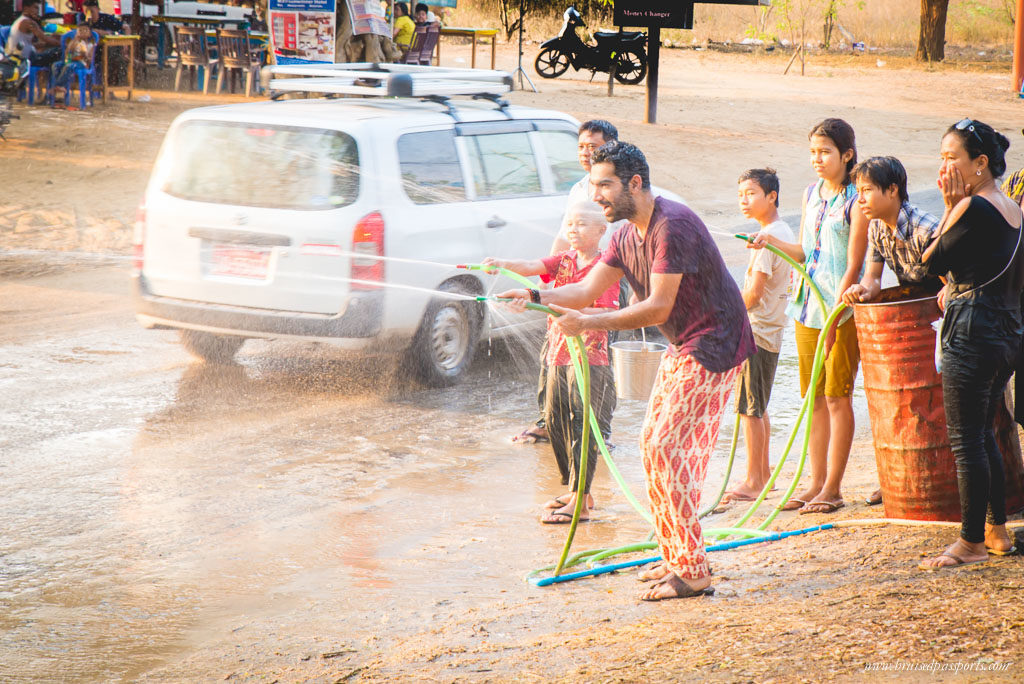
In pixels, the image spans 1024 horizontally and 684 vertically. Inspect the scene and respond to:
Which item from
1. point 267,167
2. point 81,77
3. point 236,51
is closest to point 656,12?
point 236,51

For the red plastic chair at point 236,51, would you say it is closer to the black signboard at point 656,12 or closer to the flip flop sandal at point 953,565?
the black signboard at point 656,12

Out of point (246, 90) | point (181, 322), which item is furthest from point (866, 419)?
point (246, 90)

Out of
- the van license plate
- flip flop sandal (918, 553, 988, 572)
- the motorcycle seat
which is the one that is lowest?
flip flop sandal (918, 553, 988, 572)

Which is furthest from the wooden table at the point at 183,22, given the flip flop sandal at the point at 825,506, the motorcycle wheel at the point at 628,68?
the flip flop sandal at the point at 825,506

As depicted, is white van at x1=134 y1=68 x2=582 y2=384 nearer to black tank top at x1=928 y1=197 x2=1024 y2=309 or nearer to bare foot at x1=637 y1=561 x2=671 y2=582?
bare foot at x1=637 y1=561 x2=671 y2=582

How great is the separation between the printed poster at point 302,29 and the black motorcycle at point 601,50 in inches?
535

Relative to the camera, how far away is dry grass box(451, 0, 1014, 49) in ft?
146

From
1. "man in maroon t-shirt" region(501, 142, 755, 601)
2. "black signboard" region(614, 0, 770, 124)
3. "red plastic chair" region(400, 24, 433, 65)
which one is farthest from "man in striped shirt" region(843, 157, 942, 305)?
"red plastic chair" region(400, 24, 433, 65)

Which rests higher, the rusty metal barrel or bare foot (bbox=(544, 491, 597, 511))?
the rusty metal barrel

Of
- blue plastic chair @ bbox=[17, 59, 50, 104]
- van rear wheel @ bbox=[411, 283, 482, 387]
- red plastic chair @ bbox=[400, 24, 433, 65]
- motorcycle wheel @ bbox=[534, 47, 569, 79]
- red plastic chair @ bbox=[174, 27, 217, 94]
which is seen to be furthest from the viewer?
motorcycle wheel @ bbox=[534, 47, 569, 79]

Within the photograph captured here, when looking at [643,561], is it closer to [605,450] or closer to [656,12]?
[605,450]

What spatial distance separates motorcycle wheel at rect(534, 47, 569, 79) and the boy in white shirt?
2485 cm

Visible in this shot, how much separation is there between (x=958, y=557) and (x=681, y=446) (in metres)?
1.12

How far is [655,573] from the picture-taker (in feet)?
14.3
